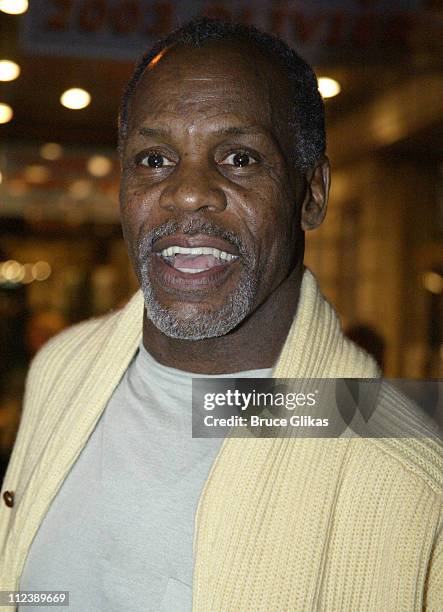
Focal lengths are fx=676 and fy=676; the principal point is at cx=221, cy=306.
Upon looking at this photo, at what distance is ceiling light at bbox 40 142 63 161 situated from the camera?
3.72 meters

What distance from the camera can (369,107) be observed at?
2.89 meters

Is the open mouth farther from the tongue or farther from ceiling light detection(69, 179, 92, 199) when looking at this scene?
ceiling light detection(69, 179, 92, 199)

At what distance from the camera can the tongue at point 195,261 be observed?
73 cm

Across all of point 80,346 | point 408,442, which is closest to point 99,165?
point 80,346

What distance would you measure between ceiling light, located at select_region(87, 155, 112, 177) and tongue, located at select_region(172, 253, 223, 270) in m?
3.19

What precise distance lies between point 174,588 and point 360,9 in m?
1.92

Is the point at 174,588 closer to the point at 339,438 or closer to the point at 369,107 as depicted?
the point at 339,438

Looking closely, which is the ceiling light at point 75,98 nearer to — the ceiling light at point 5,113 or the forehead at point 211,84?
the ceiling light at point 5,113

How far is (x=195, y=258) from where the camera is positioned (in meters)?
0.73

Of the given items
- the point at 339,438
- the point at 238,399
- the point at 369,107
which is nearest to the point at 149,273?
the point at 238,399

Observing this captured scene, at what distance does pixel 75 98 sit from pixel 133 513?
269 centimetres

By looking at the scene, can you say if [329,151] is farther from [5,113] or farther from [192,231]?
[192,231]

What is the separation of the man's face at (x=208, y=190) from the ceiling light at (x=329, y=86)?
1917 millimetres

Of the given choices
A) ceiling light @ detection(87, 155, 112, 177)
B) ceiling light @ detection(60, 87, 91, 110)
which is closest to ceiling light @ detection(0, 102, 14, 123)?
ceiling light @ detection(60, 87, 91, 110)
